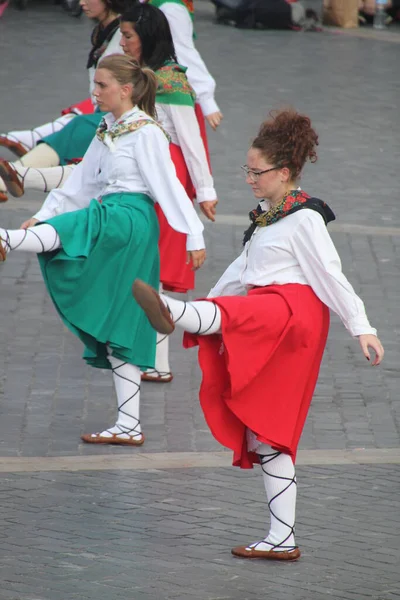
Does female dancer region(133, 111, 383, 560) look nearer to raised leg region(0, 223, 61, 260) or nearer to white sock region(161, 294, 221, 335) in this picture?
white sock region(161, 294, 221, 335)

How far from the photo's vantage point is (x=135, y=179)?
19.8 feet

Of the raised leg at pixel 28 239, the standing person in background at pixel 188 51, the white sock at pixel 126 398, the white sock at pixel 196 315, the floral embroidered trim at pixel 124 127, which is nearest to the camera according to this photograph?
the white sock at pixel 196 315

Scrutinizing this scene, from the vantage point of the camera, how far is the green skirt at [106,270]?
18.8 ft

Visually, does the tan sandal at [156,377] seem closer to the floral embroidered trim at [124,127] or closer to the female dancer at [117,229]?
the female dancer at [117,229]

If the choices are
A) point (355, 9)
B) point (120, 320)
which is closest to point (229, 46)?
point (355, 9)

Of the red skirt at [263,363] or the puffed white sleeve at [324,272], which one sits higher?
the puffed white sleeve at [324,272]

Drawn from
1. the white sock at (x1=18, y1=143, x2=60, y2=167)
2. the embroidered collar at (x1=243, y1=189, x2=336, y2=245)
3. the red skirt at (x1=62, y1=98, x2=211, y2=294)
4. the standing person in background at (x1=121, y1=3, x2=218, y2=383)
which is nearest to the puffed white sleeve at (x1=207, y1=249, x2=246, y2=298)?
the embroidered collar at (x1=243, y1=189, x2=336, y2=245)

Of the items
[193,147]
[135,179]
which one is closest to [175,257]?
[193,147]

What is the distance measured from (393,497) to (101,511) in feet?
4.22

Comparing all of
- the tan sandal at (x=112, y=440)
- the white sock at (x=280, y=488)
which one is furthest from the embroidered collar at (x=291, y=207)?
the tan sandal at (x=112, y=440)

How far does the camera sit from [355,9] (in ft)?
63.4

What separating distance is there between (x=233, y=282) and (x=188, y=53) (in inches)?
125

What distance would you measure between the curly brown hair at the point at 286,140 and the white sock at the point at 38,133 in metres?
3.77

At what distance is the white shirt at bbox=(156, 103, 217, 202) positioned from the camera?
22.5 feet
